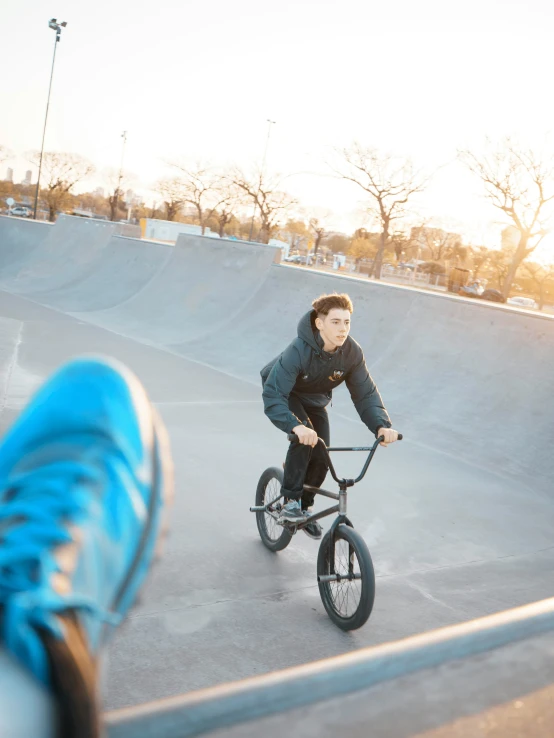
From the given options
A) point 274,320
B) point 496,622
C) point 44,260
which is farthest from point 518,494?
point 44,260

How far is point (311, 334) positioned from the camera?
12.8 ft

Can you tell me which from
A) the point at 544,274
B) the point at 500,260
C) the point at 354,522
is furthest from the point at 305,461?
the point at 500,260

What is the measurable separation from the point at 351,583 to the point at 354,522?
5.38 feet

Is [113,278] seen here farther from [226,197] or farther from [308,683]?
[226,197]

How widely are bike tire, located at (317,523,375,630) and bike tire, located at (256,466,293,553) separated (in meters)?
0.56

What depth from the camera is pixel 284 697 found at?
4.09 ft

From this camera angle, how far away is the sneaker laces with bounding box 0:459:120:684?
1.08 meters

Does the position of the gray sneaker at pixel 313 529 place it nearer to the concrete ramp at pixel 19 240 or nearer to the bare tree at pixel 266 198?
the concrete ramp at pixel 19 240

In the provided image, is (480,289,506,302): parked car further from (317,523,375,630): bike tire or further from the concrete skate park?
(317,523,375,630): bike tire

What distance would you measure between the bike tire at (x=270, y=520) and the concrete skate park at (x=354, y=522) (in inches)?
3.6

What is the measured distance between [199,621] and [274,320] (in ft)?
32.0

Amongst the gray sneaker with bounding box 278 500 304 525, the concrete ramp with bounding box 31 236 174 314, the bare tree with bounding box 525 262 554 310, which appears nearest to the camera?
the gray sneaker with bounding box 278 500 304 525

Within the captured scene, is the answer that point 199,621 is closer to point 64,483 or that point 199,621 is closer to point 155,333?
point 64,483

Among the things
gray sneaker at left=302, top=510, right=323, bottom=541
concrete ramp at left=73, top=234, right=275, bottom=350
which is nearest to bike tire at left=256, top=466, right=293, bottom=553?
gray sneaker at left=302, top=510, right=323, bottom=541
